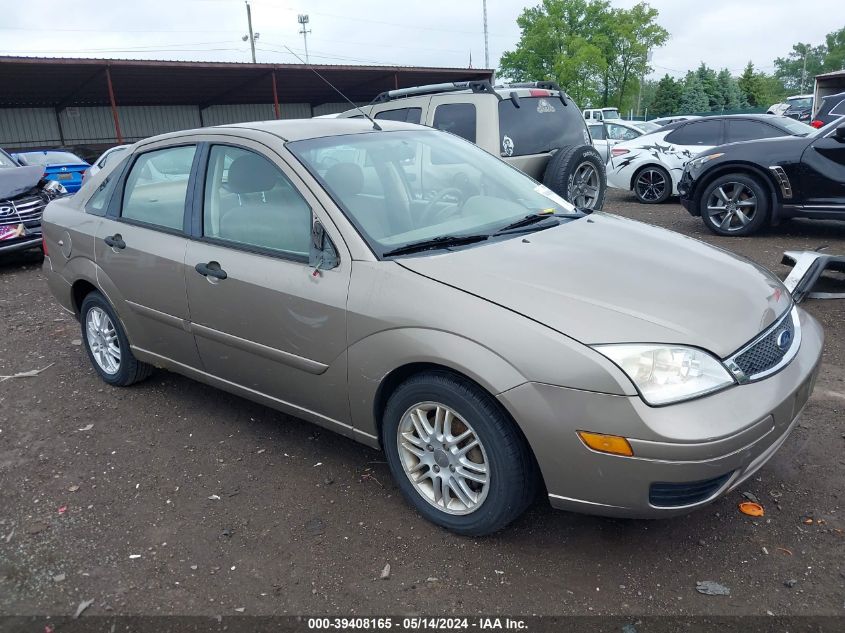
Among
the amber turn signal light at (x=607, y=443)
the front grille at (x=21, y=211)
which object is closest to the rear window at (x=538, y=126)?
the amber turn signal light at (x=607, y=443)

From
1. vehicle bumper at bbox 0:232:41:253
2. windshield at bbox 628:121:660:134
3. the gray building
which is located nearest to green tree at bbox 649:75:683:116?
the gray building

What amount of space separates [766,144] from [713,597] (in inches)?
274

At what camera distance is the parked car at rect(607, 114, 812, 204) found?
10.8m

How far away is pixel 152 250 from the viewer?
3.94m

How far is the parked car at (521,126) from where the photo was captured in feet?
25.2

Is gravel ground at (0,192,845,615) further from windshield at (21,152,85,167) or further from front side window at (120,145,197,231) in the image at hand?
windshield at (21,152,85,167)

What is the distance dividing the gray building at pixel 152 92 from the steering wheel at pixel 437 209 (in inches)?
755

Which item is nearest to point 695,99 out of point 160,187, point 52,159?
point 52,159

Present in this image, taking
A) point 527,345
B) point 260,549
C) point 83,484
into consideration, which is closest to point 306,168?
point 527,345

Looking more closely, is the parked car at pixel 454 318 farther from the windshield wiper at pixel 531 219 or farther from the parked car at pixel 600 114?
the parked car at pixel 600 114

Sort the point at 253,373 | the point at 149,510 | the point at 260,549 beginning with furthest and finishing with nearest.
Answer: the point at 253,373
the point at 149,510
the point at 260,549

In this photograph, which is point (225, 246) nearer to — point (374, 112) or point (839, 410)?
point (839, 410)

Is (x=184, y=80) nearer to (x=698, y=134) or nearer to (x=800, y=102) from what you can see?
(x=698, y=134)

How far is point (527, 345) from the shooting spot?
98.6 inches
